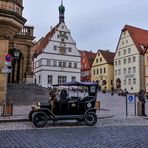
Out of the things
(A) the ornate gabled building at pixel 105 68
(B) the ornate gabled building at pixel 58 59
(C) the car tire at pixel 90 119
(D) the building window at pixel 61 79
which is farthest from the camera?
(A) the ornate gabled building at pixel 105 68

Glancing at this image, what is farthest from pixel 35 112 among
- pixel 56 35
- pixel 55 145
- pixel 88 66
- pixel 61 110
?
pixel 88 66

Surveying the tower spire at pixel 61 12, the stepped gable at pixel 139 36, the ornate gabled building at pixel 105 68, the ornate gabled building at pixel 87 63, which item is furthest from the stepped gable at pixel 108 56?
the tower spire at pixel 61 12

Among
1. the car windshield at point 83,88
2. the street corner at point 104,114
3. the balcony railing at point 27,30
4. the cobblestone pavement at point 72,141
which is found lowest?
the cobblestone pavement at point 72,141

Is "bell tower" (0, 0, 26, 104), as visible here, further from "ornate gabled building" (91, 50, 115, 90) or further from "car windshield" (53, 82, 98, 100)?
"ornate gabled building" (91, 50, 115, 90)

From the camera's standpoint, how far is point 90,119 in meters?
13.2

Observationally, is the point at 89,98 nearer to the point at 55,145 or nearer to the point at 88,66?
the point at 55,145

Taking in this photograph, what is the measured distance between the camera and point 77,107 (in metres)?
13.2

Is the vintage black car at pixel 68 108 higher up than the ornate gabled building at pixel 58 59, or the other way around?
the ornate gabled building at pixel 58 59

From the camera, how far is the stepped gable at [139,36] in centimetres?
6481

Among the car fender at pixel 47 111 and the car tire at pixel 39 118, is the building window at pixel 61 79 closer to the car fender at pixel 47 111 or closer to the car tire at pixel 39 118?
the car fender at pixel 47 111

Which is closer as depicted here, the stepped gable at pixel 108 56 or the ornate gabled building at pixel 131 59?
the ornate gabled building at pixel 131 59

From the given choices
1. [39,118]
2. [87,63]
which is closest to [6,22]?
[39,118]

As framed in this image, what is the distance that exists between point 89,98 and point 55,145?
582 centimetres

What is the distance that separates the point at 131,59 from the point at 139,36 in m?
6.15
